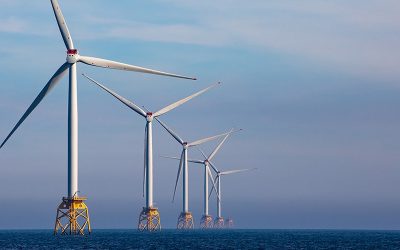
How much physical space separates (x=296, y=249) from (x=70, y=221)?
43.7 meters

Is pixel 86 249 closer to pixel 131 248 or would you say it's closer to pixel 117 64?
pixel 131 248

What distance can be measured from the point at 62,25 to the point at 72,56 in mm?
6364

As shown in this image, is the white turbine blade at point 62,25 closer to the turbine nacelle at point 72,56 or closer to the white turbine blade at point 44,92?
the turbine nacelle at point 72,56

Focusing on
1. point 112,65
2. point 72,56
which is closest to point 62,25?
point 72,56

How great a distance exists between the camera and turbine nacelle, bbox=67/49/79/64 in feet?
504

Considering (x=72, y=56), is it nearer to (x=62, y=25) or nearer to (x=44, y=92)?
(x=62, y=25)

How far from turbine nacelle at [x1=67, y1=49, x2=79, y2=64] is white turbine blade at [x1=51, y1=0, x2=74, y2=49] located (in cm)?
134

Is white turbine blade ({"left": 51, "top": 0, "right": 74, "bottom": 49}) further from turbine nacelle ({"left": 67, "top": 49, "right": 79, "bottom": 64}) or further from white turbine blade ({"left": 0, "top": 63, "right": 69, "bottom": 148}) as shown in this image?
white turbine blade ({"left": 0, "top": 63, "right": 69, "bottom": 148})

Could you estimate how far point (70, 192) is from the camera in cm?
15288

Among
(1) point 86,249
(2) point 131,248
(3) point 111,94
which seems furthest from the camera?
(3) point 111,94

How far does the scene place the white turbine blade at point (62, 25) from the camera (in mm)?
145500

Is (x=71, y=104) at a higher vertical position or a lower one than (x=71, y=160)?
higher

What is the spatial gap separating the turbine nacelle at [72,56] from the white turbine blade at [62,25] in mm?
1341

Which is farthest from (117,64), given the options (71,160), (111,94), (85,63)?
(111,94)
